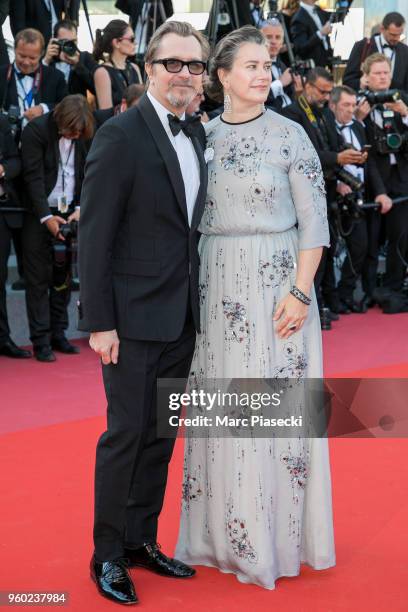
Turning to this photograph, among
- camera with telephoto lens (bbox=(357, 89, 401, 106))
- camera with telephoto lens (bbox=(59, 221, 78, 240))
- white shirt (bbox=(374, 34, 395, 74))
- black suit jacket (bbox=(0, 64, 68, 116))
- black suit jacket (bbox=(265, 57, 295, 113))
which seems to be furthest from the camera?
white shirt (bbox=(374, 34, 395, 74))

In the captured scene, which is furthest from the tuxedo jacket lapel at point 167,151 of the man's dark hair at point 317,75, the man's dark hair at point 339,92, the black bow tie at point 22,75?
the man's dark hair at point 339,92

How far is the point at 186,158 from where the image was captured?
260cm

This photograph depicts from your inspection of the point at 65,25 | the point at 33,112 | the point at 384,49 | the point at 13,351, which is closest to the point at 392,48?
the point at 384,49

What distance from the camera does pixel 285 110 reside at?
20.5 ft

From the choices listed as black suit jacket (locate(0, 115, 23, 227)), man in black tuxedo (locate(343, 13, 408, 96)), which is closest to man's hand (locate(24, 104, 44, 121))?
black suit jacket (locate(0, 115, 23, 227))

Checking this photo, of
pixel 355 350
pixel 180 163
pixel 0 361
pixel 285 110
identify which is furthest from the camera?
pixel 285 110

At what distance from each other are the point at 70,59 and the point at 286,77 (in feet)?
5.29

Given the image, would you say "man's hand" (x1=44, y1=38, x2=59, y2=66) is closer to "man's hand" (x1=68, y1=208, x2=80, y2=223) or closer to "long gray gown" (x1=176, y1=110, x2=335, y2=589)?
"man's hand" (x1=68, y1=208, x2=80, y2=223)

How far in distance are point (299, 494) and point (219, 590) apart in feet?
1.09

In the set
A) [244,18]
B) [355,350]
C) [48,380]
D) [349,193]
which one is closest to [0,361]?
[48,380]

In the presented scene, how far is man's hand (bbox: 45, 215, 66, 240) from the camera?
5.31 m

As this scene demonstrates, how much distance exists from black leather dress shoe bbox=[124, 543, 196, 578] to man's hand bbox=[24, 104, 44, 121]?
131 inches

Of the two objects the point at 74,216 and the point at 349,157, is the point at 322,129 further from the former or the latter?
the point at 74,216

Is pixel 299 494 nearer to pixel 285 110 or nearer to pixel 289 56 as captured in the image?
pixel 285 110
